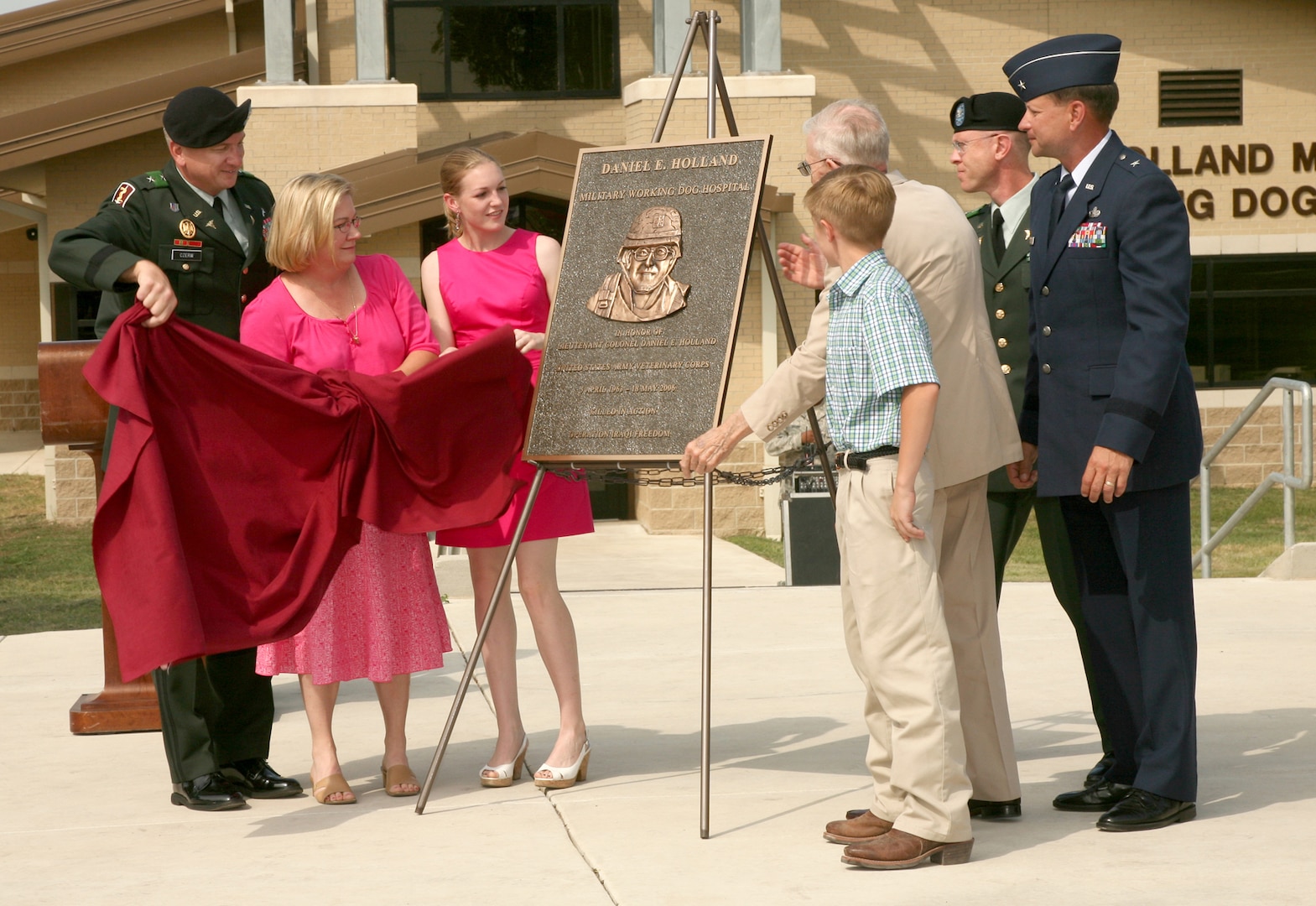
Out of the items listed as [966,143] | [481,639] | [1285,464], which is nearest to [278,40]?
[1285,464]

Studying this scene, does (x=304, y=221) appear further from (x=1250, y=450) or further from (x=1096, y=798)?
(x=1250, y=450)

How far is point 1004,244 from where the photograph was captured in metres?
5.54

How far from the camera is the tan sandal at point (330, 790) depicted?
17.1ft

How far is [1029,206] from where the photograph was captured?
5.25 meters

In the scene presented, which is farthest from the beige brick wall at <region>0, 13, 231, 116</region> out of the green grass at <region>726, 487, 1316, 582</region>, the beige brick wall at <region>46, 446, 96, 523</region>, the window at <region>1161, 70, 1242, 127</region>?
the window at <region>1161, 70, 1242, 127</region>

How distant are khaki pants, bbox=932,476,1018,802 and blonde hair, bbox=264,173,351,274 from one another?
2188mm

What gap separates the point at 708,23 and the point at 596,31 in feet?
42.4

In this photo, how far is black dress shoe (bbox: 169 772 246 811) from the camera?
5.21 m

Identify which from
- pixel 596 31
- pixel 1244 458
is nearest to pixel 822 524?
pixel 596 31

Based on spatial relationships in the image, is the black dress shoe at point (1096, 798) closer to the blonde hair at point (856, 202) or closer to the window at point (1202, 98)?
the blonde hair at point (856, 202)

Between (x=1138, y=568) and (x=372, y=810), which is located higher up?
(x=1138, y=568)

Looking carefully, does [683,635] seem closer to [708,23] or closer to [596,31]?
[708,23]

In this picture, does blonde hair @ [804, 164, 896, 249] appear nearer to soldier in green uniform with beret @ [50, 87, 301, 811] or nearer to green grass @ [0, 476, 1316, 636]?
soldier in green uniform with beret @ [50, 87, 301, 811]

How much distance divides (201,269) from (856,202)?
2431 millimetres
